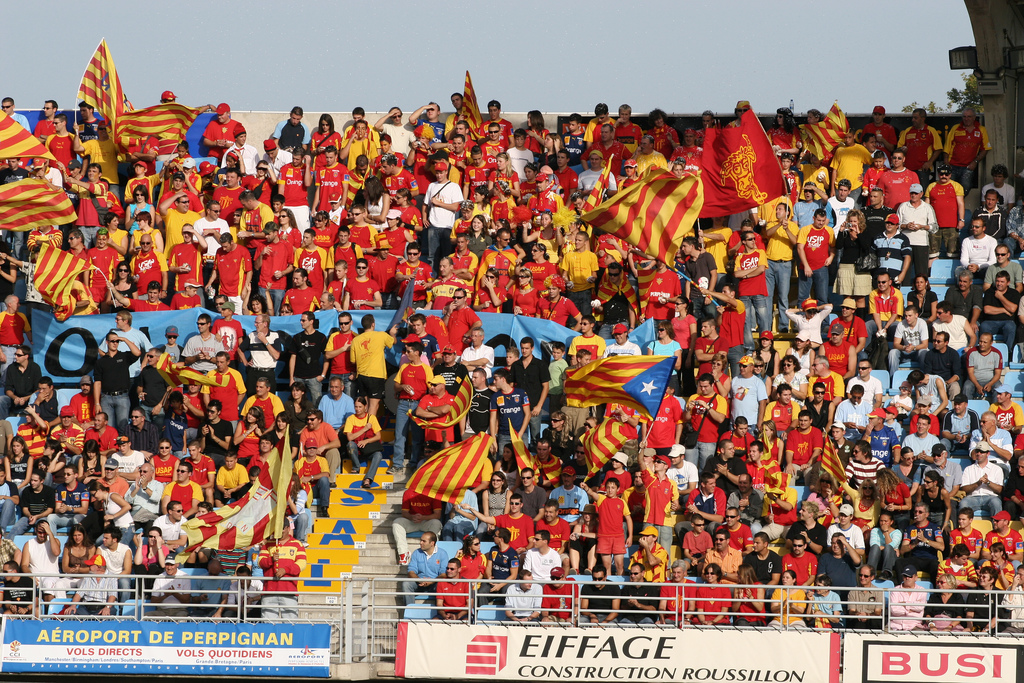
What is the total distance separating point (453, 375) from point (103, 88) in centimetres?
947

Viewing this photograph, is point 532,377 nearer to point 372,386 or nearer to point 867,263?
point 372,386

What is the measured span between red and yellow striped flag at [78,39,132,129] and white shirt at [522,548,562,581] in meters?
12.0

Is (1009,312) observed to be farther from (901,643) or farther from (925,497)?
(901,643)

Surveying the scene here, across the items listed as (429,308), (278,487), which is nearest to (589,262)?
(429,308)

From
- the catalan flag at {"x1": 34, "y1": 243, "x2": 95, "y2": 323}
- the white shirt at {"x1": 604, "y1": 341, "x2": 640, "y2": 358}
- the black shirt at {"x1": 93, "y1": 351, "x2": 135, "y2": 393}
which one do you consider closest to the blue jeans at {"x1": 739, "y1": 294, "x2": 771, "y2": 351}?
the white shirt at {"x1": 604, "y1": 341, "x2": 640, "y2": 358}

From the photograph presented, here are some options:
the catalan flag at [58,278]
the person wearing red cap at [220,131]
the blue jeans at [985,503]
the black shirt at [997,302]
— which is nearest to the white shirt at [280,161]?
the person wearing red cap at [220,131]

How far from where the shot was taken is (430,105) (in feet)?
81.1

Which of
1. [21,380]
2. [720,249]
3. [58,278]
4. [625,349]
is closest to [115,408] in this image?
[21,380]

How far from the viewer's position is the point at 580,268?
68.0 feet

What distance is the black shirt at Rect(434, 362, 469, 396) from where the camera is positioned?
19.0 meters

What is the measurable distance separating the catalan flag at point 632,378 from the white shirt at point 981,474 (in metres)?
3.64

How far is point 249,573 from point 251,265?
Answer: 6.00 metres

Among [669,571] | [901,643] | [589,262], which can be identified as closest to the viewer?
[901,643]

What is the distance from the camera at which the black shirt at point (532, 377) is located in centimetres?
1912
